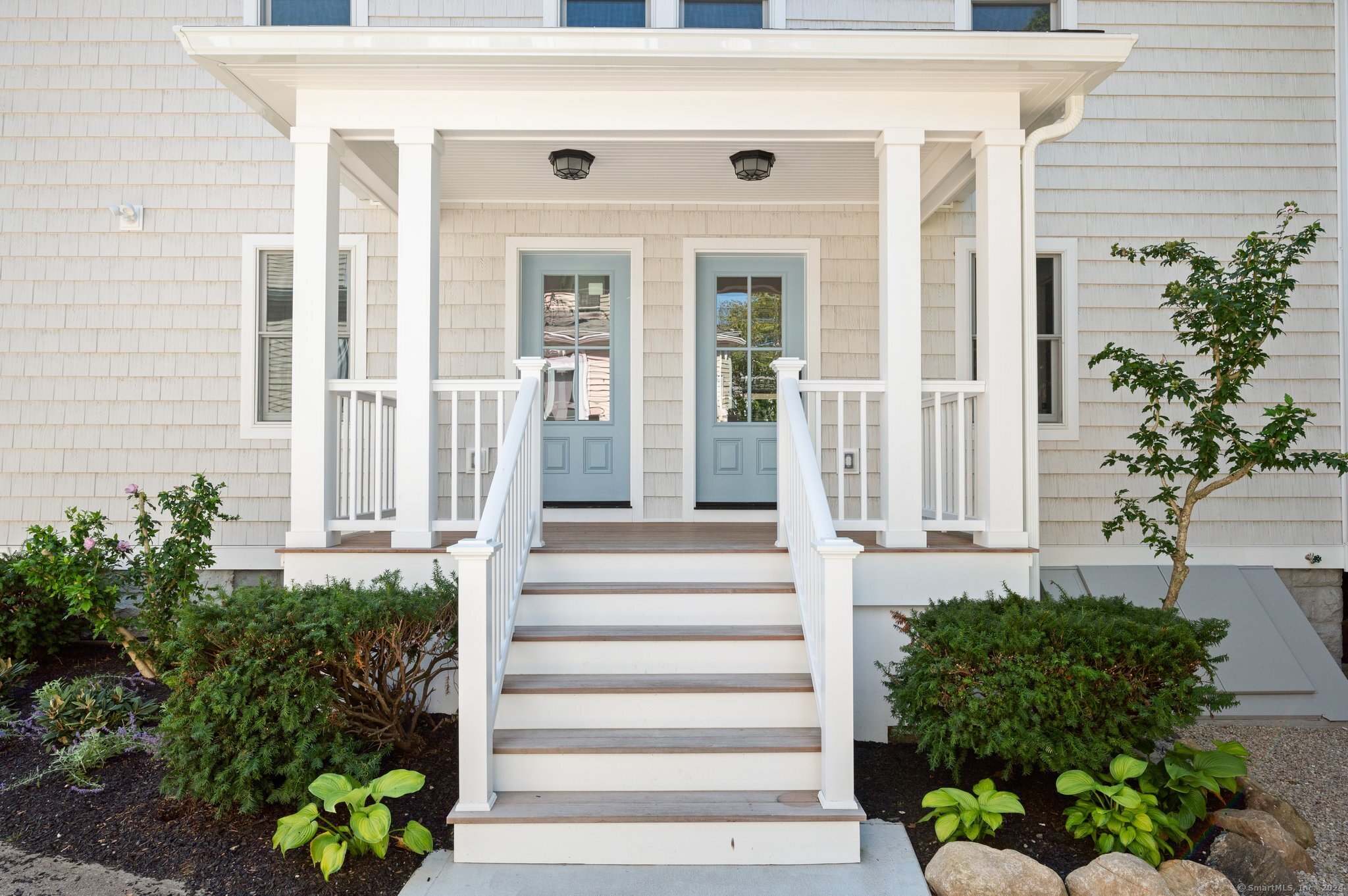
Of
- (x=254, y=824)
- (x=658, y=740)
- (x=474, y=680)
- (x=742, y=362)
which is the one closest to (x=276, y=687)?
(x=254, y=824)

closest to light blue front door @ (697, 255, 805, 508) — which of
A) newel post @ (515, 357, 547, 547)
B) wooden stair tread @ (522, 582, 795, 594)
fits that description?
newel post @ (515, 357, 547, 547)

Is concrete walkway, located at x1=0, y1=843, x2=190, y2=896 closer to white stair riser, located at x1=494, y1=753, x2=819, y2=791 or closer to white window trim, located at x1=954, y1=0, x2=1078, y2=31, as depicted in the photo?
white stair riser, located at x1=494, y1=753, x2=819, y2=791

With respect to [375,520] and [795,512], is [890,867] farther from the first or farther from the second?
[375,520]

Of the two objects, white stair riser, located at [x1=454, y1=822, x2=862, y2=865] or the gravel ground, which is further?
the gravel ground

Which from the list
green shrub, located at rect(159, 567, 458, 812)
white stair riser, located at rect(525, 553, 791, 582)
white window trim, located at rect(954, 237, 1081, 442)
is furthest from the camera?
white window trim, located at rect(954, 237, 1081, 442)

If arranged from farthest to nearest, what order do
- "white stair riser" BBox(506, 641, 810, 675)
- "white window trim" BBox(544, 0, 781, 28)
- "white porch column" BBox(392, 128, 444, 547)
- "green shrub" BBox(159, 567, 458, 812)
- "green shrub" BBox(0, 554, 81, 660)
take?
"white window trim" BBox(544, 0, 781, 28) → "green shrub" BBox(0, 554, 81, 660) → "white porch column" BBox(392, 128, 444, 547) → "white stair riser" BBox(506, 641, 810, 675) → "green shrub" BBox(159, 567, 458, 812)

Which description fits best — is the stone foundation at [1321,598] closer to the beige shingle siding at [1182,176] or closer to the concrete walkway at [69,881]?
the beige shingle siding at [1182,176]

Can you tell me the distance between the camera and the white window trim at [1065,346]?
18.5ft

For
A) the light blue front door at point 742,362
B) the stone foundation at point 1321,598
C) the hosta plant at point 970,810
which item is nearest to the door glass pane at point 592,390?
the light blue front door at point 742,362

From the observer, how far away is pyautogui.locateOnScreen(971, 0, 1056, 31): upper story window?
575 cm

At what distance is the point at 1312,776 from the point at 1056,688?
207cm

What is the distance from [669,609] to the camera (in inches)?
146

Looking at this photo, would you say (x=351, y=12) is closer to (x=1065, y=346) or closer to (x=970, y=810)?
(x=1065, y=346)

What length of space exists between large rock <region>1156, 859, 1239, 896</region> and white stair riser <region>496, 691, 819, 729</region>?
1.24m
